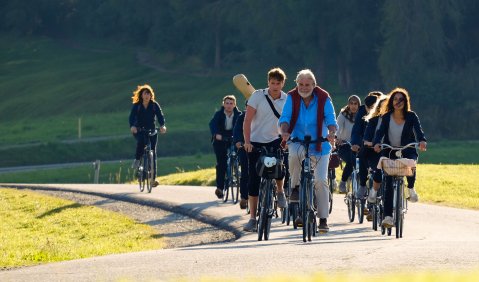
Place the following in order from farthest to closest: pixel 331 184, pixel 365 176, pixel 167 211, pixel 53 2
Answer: pixel 53 2, pixel 167 211, pixel 331 184, pixel 365 176

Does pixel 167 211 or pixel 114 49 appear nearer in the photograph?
pixel 167 211

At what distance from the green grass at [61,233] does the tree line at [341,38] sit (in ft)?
118

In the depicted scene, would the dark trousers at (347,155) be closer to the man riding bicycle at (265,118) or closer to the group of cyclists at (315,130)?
the group of cyclists at (315,130)

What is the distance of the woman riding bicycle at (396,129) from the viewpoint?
51.0ft

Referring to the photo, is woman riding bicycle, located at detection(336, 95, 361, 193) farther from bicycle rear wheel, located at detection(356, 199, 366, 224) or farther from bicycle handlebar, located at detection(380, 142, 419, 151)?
bicycle handlebar, located at detection(380, 142, 419, 151)

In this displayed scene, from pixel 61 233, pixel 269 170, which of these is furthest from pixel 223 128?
pixel 269 170

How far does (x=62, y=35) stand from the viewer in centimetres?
10969

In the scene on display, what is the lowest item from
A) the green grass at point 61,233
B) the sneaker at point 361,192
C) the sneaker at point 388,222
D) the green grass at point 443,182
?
the green grass at point 61,233

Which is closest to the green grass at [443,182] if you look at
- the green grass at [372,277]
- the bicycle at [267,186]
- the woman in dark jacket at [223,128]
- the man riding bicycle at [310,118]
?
the woman in dark jacket at [223,128]

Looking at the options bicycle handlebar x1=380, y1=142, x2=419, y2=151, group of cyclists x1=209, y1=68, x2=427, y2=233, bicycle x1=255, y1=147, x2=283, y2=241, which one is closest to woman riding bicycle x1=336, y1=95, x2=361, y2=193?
group of cyclists x1=209, y1=68, x2=427, y2=233

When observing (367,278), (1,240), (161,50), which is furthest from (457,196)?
(161,50)

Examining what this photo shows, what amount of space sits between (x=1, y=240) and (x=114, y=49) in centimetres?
8737

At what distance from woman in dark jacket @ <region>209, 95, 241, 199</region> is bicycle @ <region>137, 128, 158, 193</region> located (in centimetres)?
216

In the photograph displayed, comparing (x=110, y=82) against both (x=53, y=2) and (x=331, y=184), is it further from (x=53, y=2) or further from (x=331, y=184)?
(x=331, y=184)
